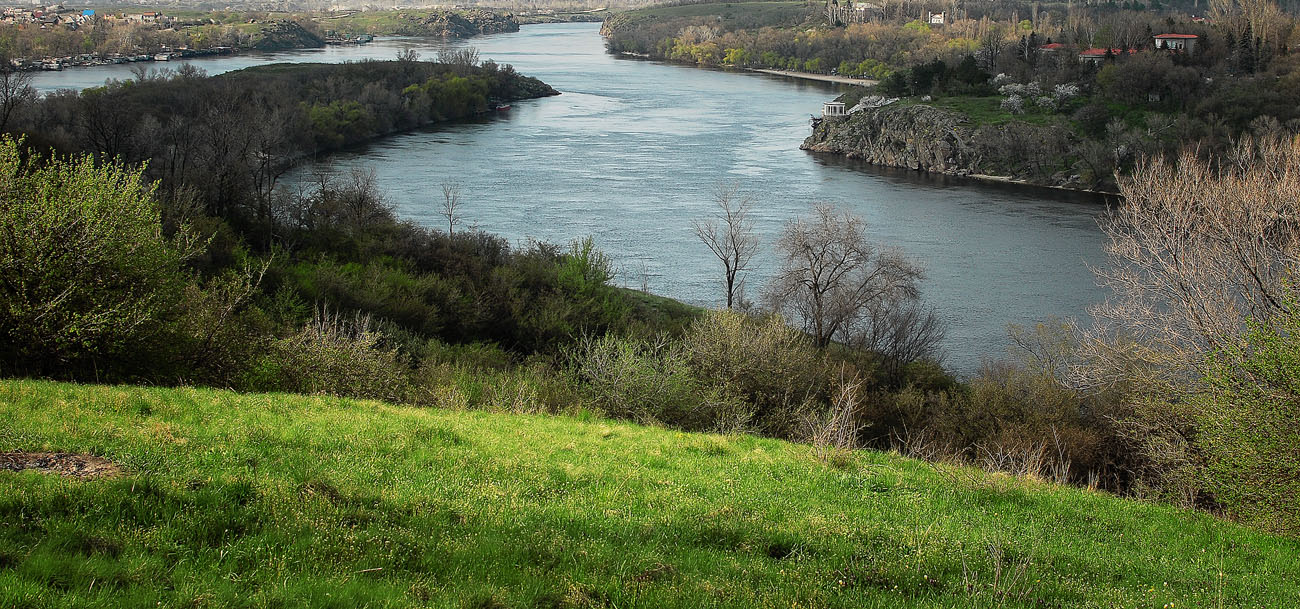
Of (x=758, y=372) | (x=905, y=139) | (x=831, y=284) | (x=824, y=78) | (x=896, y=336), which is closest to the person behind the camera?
(x=758, y=372)

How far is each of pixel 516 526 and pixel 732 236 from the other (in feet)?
95.3

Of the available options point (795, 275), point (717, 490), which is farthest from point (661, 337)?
point (717, 490)

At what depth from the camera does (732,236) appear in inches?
1420

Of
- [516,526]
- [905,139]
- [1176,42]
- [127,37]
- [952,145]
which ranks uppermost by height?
[127,37]

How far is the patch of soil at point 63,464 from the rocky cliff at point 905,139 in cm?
6983

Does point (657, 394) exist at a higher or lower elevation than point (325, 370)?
lower

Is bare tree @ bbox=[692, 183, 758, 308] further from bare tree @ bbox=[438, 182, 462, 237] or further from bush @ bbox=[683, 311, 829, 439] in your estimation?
bare tree @ bbox=[438, 182, 462, 237]

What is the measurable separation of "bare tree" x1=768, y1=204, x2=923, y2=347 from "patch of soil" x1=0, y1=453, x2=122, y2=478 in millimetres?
26404

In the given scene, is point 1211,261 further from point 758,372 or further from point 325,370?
point 325,370

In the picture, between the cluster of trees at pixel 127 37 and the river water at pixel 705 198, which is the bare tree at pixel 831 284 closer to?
the river water at pixel 705 198

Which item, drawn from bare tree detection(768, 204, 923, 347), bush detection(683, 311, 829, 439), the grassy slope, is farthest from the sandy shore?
the grassy slope

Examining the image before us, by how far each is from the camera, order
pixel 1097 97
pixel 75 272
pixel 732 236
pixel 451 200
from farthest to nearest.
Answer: pixel 1097 97
pixel 451 200
pixel 732 236
pixel 75 272

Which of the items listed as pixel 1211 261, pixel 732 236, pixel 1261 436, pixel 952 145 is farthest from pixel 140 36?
pixel 1261 436

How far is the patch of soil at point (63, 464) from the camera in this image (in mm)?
7449
